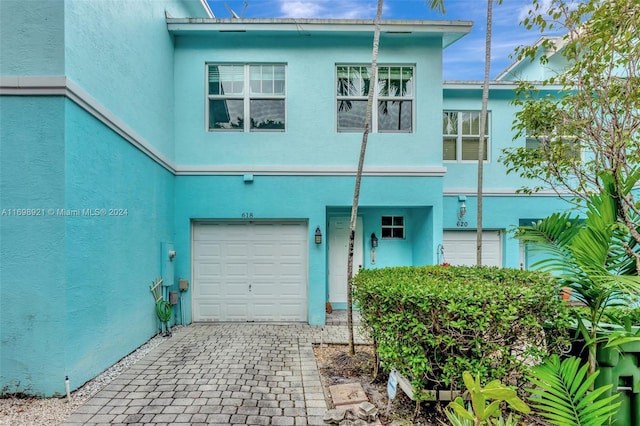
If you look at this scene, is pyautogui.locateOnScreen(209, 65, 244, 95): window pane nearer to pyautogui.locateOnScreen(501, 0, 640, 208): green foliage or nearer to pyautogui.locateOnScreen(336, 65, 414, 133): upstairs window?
pyautogui.locateOnScreen(336, 65, 414, 133): upstairs window

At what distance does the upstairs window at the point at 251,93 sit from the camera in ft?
23.1

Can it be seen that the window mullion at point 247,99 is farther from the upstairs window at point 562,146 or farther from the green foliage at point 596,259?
the green foliage at point 596,259

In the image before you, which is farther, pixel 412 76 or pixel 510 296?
pixel 412 76

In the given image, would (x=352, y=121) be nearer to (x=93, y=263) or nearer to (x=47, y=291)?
(x=93, y=263)

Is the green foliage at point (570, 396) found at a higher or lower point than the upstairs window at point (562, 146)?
lower

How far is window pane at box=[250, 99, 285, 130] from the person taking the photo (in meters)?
7.06

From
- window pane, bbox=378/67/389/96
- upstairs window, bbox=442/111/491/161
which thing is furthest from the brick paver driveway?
upstairs window, bbox=442/111/491/161

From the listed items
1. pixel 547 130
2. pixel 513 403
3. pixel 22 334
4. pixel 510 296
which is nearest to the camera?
pixel 513 403

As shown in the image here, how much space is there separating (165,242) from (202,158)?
2043 mm

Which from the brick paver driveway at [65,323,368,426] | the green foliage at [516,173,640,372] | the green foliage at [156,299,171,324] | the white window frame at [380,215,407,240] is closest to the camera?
the green foliage at [516,173,640,372]

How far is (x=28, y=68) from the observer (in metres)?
3.74

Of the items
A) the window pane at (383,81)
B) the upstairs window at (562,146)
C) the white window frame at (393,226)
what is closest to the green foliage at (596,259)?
the upstairs window at (562,146)

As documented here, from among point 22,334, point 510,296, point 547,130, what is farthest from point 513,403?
point 22,334

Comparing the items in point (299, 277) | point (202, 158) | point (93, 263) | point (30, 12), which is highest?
point (30, 12)
